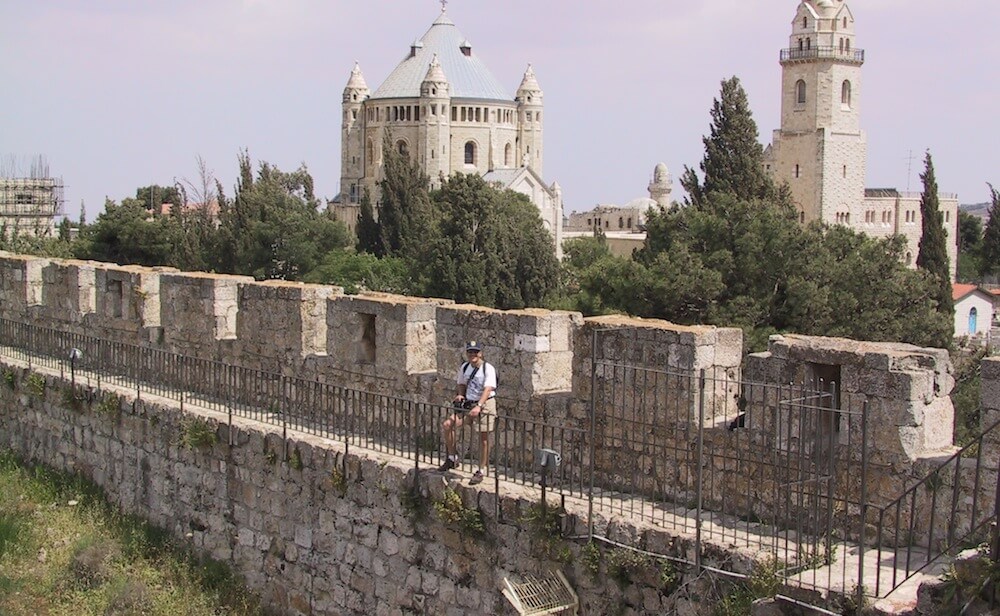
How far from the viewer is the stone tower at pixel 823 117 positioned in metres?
83.0

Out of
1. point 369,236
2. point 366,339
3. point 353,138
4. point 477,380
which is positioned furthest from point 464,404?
point 353,138

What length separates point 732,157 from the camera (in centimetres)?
4419

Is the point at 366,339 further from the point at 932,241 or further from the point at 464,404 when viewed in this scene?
the point at 932,241

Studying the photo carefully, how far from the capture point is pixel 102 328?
1329 centimetres

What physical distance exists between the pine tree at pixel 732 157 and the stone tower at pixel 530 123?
5095 centimetres

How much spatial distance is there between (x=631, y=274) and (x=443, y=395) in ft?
66.7

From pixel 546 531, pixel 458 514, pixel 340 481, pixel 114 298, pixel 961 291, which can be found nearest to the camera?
pixel 546 531

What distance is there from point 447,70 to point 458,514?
304 feet

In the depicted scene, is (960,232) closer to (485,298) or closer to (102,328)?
(485,298)

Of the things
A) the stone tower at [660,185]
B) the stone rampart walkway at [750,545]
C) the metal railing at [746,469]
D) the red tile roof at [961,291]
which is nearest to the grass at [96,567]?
the metal railing at [746,469]

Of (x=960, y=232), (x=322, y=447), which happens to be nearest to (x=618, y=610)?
(x=322, y=447)

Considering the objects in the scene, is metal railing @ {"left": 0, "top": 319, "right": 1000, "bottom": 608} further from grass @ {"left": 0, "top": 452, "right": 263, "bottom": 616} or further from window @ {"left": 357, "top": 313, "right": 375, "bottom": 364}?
grass @ {"left": 0, "top": 452, "right": 263, "bottom": 616}

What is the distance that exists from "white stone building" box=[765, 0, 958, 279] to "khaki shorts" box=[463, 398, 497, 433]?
77.0m

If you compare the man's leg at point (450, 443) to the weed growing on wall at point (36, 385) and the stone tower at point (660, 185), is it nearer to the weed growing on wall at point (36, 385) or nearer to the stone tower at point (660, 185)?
the weed growing on wall at point (36, 385)
